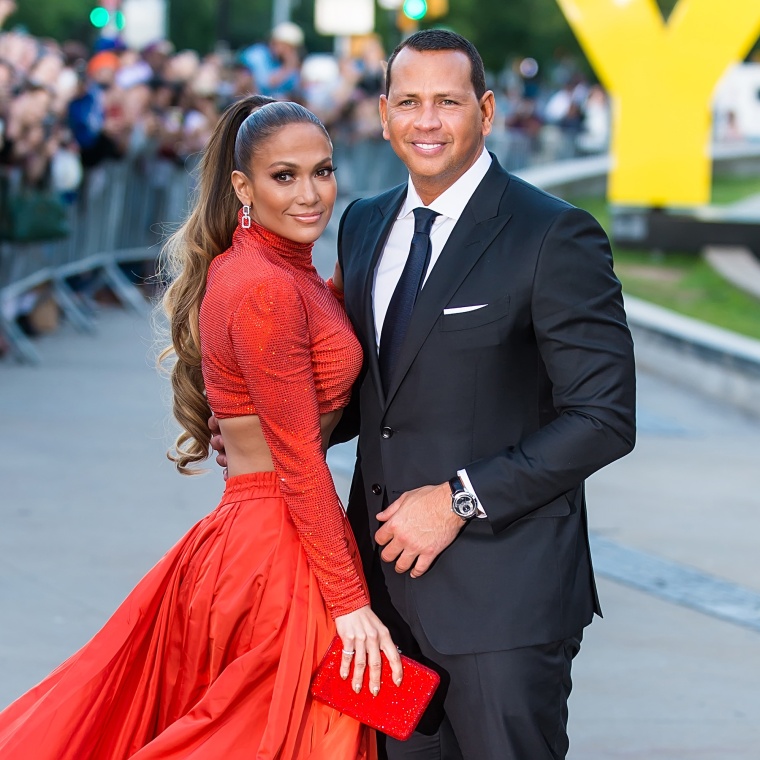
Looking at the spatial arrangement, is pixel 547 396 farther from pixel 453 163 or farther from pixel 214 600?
pixel 214 600

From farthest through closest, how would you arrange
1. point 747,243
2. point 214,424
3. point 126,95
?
point 747,243 → point 126,95 → point 214,424

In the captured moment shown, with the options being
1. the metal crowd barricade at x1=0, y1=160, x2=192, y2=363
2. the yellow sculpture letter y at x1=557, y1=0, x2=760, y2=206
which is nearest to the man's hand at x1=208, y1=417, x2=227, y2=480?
the metal crowd barricade at x1=0, y1=160, x2=192, y2=363

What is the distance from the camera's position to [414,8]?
27.6 metres

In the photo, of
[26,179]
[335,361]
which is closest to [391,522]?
[335,361]

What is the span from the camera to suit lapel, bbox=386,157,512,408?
317cm

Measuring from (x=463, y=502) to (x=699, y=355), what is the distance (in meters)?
8.52

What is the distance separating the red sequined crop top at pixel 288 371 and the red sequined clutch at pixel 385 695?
6.2 inches

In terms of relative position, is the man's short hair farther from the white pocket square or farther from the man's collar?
the white pocket square

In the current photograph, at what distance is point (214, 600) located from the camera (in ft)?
10.8

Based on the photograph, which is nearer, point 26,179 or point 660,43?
point 26,179

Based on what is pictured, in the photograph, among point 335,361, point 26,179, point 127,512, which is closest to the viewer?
point 335,361

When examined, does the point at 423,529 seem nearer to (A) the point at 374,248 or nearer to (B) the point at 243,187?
(A) the point at 374,248

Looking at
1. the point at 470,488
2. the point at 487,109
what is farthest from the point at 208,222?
the point at 470,488

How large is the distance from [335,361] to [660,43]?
14.3 meters
